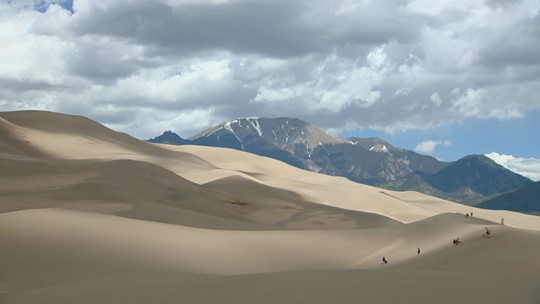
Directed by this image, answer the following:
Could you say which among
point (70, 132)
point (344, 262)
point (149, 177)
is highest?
point (70, 132)

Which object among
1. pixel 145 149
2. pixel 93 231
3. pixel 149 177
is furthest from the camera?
pixel 145 149

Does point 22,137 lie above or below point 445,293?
above

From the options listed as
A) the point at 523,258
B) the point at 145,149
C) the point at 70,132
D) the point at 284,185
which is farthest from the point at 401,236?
the point at 145,149

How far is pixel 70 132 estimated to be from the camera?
93.1 metres

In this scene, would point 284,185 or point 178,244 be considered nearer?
point 178,244

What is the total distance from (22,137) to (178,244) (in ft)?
198

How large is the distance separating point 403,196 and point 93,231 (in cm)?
9593

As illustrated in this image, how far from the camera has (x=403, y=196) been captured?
4471 inches

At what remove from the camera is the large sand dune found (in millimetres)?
14070

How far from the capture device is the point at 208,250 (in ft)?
78.7

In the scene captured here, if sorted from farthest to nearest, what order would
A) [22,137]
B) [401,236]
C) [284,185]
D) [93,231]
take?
[284,185], [22,137], [401,236], [93,231]

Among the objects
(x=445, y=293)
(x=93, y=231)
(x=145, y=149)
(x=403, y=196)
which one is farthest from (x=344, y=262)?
(x=403, y=196)

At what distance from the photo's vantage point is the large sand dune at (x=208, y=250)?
14.1 m

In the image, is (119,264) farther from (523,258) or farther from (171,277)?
(523,258)
